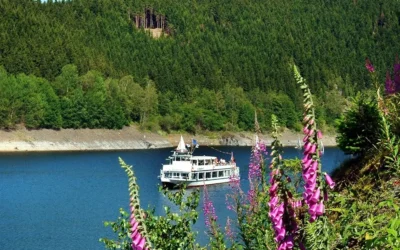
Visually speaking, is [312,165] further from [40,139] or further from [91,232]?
[40,139]

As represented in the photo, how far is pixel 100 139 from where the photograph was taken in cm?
13750

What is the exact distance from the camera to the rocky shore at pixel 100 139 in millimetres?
123938

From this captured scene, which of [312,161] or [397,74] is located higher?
[397,74]

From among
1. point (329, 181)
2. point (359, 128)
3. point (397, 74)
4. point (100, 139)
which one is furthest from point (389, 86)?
point (100, 139)

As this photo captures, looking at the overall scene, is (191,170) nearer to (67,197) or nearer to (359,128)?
(67,197)

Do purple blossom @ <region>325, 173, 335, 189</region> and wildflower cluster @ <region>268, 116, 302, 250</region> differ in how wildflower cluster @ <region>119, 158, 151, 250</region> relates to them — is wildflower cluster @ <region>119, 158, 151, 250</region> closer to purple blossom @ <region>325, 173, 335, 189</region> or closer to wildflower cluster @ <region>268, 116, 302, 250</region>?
wildflower cluster @ <region>268, 116, 302, 250</region>

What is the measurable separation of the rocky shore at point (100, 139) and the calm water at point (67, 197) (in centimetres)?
1351

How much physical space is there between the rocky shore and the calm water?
1351 centimetres

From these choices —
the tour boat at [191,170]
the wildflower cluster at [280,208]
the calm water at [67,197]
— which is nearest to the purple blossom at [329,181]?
the wildflower cluster at [280,208]

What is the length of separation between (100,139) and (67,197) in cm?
7263

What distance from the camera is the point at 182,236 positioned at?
11695mm

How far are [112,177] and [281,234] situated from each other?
77.9m

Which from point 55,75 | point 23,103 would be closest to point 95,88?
point 55,75

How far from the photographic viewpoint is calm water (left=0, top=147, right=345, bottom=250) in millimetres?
45312
